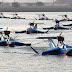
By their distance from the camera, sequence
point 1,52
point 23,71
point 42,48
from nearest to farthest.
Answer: point 23,71
point 1,52
point 42,48

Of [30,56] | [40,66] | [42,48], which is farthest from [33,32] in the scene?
[40,66]

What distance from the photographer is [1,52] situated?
270ft

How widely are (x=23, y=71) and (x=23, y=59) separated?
1128 cm

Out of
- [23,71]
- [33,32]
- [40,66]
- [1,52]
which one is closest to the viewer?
[23,71]

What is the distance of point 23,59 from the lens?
73.4 m

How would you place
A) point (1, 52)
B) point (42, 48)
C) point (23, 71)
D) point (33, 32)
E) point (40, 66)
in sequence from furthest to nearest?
point (33, 32) → point (42, 48) → point (1, 52) → point (40, 66) → point (23, 71)

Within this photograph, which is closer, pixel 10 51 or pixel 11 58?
pixel 11 58

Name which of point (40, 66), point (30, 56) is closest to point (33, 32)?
point (30, 56)

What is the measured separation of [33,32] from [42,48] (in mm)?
43633

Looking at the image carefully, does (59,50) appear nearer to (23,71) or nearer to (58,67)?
(58,67)

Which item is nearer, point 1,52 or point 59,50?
point 59,50

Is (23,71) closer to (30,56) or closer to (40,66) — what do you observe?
(40,66)

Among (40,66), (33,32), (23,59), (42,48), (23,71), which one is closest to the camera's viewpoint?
(23,71)

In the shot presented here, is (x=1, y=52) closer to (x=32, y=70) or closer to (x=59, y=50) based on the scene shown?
(x=59, y=50)
